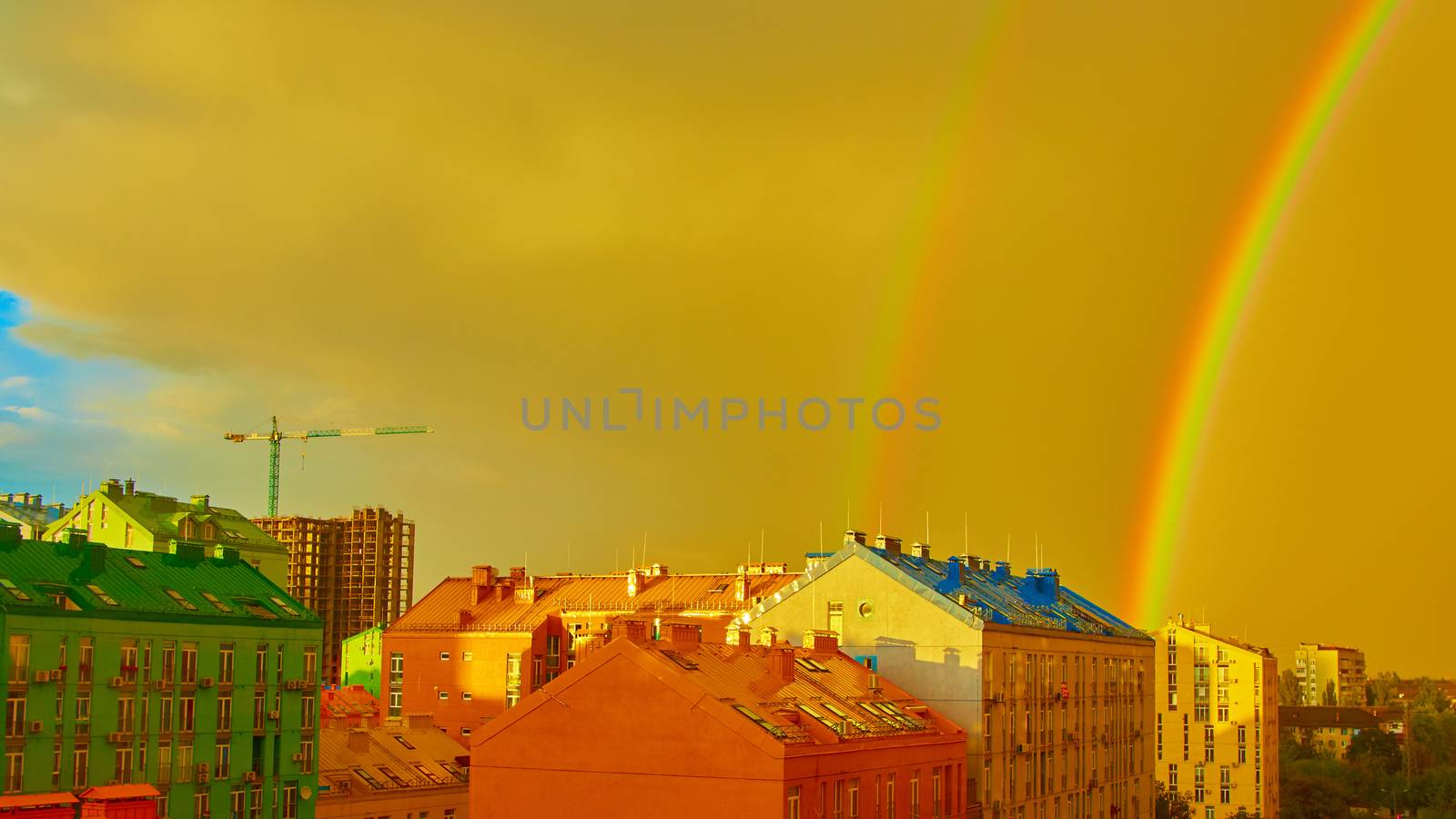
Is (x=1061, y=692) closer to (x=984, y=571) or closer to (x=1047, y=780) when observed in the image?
(x=1047, y=780)

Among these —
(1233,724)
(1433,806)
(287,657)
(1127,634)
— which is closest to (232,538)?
(287,657)

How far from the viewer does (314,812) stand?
245ft

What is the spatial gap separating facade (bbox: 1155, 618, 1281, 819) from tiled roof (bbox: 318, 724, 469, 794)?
237 ft

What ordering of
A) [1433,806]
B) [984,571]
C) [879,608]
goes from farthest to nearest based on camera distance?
[1433,806] < [984,571] < [879,608]

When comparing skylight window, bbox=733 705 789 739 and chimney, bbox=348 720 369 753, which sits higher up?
skylight window, bbox=733 705 789 739

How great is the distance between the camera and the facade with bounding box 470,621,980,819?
5291 centimetres

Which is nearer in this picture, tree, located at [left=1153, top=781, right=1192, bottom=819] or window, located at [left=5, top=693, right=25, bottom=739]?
window, located at [left=5, top=693, right=25, bottom=739]

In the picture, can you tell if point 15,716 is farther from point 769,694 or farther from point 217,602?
point 769,694

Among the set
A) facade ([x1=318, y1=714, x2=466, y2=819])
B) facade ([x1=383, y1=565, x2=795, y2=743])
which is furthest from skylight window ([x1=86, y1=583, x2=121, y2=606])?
facade ([x1=383, y1=565, x2=795, y2=743])

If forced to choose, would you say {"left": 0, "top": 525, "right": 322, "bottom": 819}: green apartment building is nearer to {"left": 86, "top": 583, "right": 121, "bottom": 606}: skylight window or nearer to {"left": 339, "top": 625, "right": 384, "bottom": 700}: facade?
{"left": 86, "top": 583, "right": 121, "bottom": 606}: skylight window

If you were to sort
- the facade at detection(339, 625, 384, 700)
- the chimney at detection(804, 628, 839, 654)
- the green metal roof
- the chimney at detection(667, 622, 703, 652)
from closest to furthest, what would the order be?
the chimney at detection(667, 622, 703, 652) < the green metal roof < the chimney at detection(804, 628, 839, 654) < the facade at detection(339, 625, 384, 700)

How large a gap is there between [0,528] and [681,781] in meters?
33.0

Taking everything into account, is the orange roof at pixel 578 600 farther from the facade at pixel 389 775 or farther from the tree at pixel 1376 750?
the tree at pixel 1376 750

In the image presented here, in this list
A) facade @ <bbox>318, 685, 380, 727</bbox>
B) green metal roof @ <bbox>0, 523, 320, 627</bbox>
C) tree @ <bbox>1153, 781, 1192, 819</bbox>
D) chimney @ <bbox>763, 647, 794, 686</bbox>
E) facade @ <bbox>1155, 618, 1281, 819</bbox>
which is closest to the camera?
chimney @ <bbox>763, 647, 794, 686</bbox>
